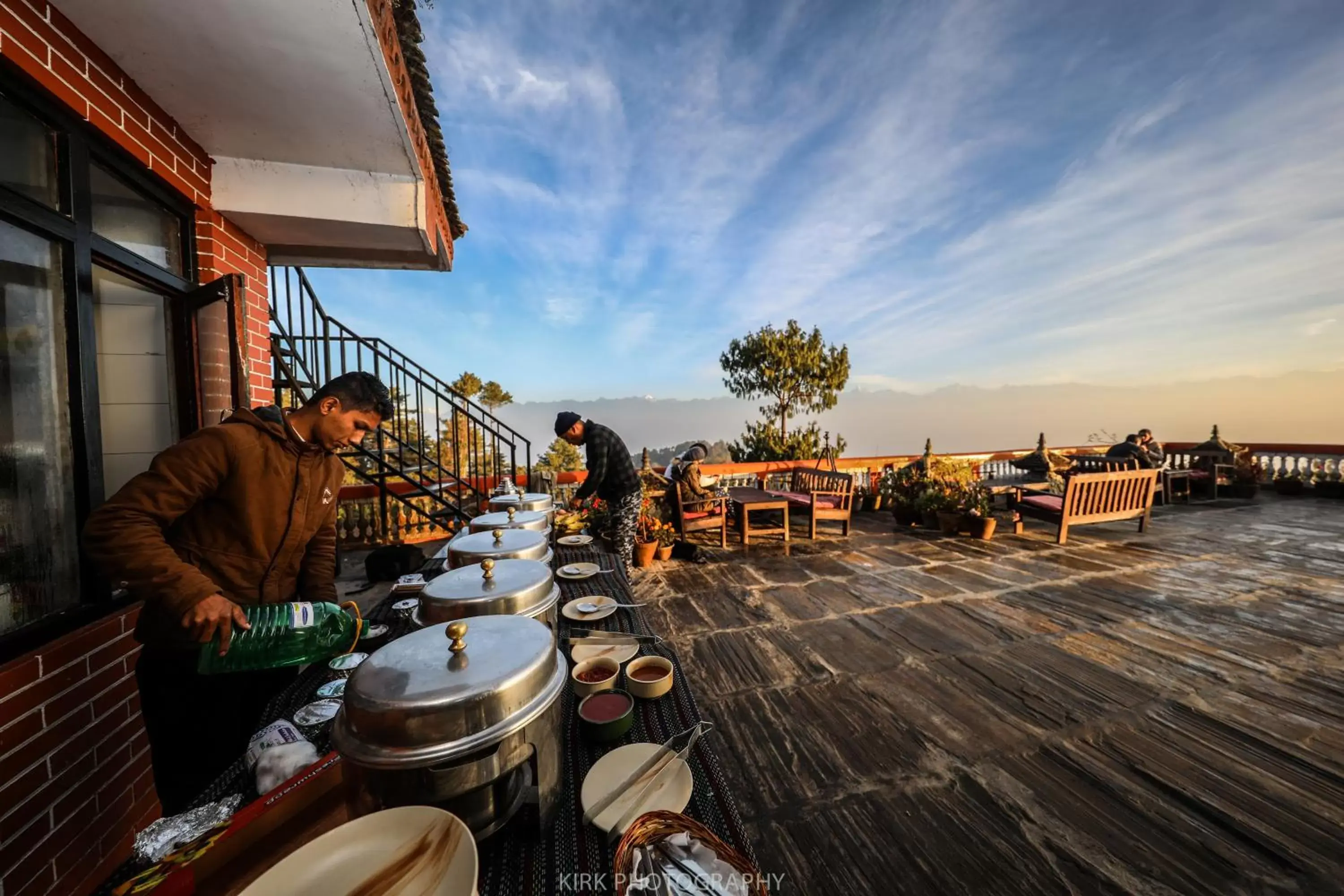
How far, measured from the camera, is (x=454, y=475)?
288 inches

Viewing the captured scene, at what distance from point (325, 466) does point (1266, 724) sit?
5.19 metres

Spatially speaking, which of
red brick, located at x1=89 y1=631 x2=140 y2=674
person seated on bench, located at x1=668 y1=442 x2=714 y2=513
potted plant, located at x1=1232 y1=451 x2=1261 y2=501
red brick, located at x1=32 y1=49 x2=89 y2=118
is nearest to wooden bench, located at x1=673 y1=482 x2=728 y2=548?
person seated on bench, located at x1=668 y1=442 x2=714 y2=513

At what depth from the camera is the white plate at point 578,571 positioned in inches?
114

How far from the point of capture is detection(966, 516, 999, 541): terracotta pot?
7.15m

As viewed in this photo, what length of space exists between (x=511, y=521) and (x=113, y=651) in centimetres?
174

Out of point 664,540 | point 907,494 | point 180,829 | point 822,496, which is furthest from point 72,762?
point 907,494

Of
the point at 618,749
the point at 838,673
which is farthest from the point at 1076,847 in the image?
the point at 618,749

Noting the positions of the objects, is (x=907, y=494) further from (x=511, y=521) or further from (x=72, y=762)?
(x=72, y=762)

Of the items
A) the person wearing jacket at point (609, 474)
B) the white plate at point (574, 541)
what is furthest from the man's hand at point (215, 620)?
the person wearing jacket at point (609, 474)

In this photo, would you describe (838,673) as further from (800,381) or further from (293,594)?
(800,381)

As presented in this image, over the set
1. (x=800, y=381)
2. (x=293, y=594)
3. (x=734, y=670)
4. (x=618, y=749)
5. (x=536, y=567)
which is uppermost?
(x=800, y=381)

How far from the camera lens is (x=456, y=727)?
0.87m

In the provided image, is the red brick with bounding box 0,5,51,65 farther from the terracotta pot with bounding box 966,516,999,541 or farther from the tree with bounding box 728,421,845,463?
the tree with bounding box 728,421,845,463

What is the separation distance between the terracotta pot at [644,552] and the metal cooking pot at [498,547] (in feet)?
12.5
